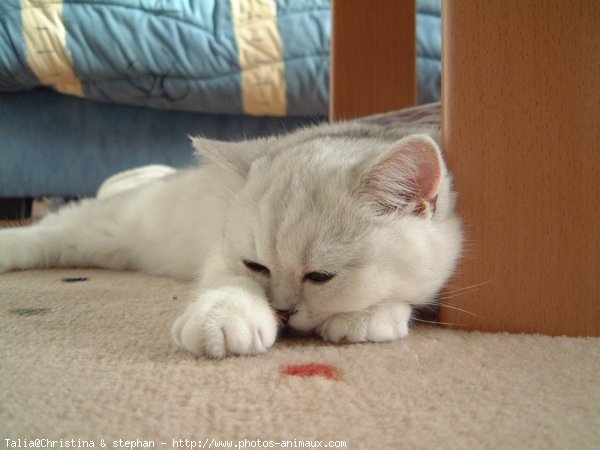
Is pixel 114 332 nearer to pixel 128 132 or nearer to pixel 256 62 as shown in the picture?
pixel 256 62

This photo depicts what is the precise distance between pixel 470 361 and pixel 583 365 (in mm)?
198

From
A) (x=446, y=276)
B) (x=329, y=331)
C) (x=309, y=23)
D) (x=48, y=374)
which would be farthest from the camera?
(x=309, y=23)

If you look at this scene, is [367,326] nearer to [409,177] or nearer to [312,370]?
[312,370]

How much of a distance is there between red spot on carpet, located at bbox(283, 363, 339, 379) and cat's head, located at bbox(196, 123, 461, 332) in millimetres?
154

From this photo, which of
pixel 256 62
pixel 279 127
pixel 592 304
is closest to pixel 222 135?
pixel 279 127

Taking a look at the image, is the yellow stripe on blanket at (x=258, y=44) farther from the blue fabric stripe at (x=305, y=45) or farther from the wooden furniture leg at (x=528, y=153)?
the wooden furniture leg at (x=528, y=153)

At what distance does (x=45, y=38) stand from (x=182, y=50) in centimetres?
67

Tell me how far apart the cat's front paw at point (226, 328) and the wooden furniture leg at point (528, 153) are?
0.48 m

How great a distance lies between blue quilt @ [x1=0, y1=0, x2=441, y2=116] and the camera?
2578 millimetres

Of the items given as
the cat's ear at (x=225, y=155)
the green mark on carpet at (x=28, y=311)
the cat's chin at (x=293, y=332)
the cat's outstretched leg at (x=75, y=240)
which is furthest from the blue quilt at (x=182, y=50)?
the cat's chin at (x=293, y=332)

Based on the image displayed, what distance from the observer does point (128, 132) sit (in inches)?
122

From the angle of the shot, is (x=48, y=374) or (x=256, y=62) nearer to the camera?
(x=48, y=374)

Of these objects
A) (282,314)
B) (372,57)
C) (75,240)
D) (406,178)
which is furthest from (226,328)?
(372,57)

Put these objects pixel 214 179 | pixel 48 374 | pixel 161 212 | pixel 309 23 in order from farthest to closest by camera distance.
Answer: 1. pixel 309 23
2. pixel 161 212
3. pixel 214 179
4. pixel 48 374
